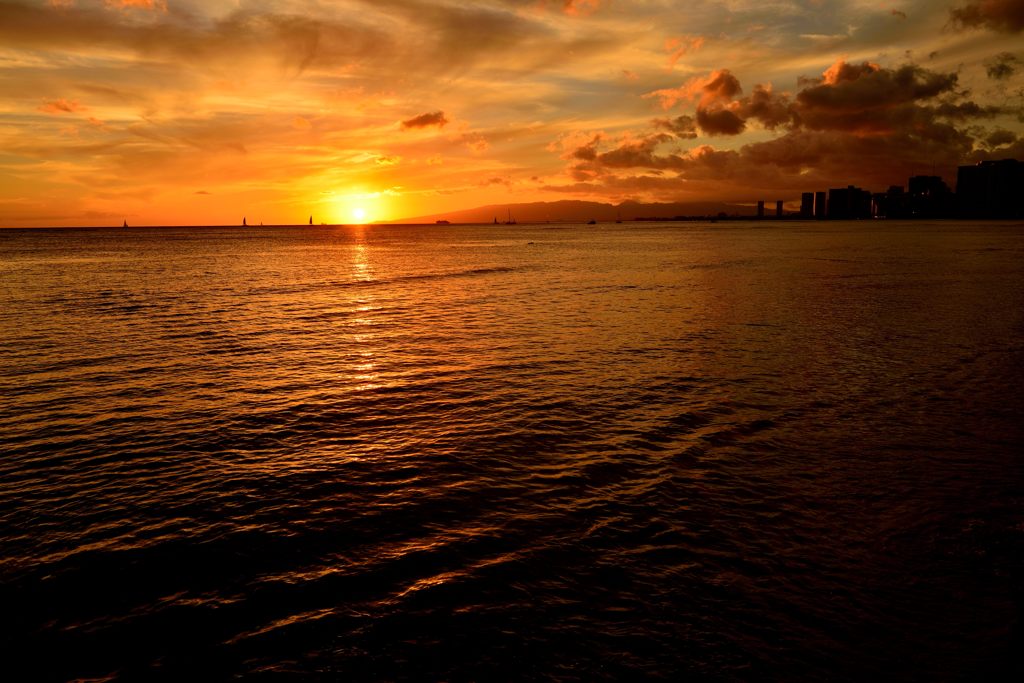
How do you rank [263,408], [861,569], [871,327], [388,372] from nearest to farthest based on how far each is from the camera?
[861,569] < [263,408] < [388,372] < [871,327]

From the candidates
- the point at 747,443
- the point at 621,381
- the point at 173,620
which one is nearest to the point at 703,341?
the point at 621,381

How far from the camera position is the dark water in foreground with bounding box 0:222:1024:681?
29.9ft

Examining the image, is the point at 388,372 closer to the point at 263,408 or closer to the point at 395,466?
the point at 263,408

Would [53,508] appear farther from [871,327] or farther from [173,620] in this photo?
[871,327]

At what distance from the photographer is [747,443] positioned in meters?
17.3

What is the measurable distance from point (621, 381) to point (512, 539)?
13.3m

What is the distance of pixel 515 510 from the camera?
1332cm

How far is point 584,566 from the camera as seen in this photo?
1110 cm

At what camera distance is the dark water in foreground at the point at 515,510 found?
9102 millimetres

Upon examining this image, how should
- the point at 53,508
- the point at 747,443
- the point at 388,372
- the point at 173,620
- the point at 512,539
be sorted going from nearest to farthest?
the point at 173,620 < the point at 512,539 < the point at 53,508 < the point at 747,443 < the point at 388,372

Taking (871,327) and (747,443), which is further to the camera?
(871,327)

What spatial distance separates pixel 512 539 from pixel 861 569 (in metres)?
6.44

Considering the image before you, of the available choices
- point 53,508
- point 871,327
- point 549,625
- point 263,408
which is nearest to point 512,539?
point 549,625

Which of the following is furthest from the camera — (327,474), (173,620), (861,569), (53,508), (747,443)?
(747,443)
